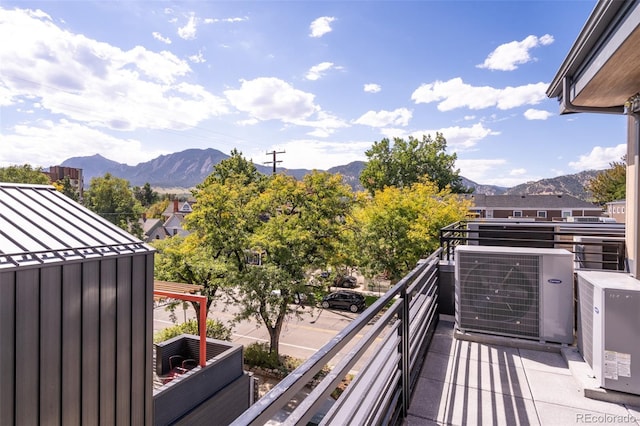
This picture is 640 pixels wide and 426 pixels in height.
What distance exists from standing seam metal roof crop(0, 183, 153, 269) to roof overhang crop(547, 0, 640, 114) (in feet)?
14.4

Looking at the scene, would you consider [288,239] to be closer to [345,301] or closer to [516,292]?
[345,301]

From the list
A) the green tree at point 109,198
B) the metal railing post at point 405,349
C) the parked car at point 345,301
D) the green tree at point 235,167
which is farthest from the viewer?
the green tree at point 109,198

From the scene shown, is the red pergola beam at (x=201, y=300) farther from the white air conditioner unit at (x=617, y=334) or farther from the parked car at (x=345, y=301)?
the parked car at (x=345, y=301)

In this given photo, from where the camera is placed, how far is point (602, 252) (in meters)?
4.22

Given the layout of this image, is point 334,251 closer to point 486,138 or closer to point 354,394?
point 354,394

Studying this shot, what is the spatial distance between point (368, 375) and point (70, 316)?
267 centimetres

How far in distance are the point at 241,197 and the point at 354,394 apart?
1336cm

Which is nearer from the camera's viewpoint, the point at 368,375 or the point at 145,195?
the point at 368,375

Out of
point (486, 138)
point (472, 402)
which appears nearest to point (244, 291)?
point (472, 402)

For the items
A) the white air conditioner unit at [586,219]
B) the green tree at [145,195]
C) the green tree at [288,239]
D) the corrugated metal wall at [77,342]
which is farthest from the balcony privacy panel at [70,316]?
the green tree at [145,195]

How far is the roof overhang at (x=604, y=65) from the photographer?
6.72ft

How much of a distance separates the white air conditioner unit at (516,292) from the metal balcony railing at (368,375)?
82cm

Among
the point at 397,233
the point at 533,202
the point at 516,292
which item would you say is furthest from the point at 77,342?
the point at 533,202

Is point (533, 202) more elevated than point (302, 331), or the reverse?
point (533, 202)
